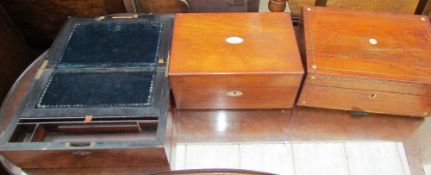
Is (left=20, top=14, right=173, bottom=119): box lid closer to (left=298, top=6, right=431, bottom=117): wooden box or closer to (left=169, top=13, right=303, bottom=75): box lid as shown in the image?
(left=169, top=13, right=303, bottom=75): box lid

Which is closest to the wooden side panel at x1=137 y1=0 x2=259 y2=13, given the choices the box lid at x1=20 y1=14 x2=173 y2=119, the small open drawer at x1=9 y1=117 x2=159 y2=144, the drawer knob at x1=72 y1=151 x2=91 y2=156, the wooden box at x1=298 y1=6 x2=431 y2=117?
the box lid at x1=20 y1=14 x2=173 y2=119

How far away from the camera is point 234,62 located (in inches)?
33.8

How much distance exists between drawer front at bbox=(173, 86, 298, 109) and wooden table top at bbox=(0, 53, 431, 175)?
4 cm

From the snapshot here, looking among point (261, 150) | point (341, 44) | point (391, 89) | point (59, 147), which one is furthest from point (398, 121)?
point (59, 147)

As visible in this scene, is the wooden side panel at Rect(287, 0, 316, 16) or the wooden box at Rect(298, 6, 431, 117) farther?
the wooden side panel at Rect(287, 0, 316, 16)

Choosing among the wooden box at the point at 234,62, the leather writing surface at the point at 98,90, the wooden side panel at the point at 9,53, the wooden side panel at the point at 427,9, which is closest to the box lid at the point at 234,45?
the wooden box at the point at 234,62

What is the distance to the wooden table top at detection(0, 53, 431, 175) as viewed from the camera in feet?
3.19

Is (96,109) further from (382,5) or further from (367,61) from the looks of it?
(382,5)

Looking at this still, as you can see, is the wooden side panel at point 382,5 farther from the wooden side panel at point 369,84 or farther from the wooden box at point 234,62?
the wooden side panel at point 369,84

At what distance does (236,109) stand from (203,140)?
0.46 feet

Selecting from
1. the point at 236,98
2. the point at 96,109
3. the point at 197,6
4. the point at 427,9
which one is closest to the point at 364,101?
the point at 236,98

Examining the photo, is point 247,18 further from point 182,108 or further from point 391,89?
point 391,89

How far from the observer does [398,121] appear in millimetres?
1000

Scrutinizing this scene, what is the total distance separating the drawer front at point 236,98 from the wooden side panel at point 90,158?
0.62 feet
